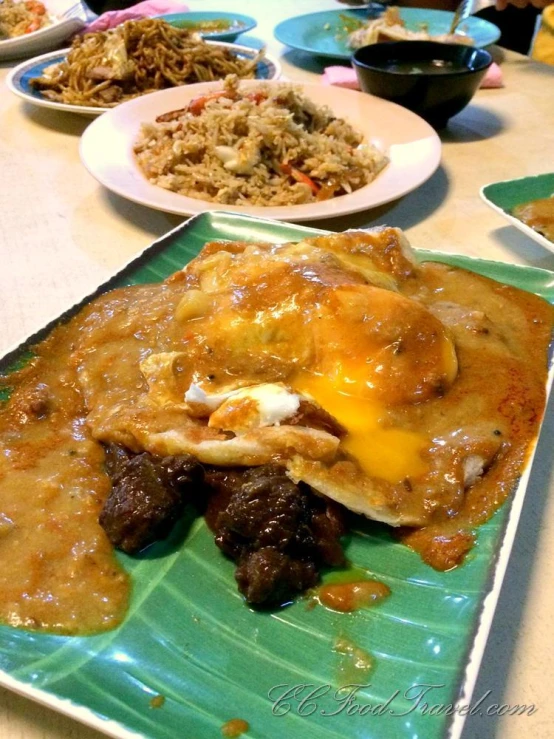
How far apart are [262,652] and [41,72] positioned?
16.8 feet

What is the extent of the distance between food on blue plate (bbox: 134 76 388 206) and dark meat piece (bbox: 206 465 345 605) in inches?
79.4

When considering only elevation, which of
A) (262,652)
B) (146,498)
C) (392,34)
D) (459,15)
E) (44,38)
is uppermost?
(459,15)

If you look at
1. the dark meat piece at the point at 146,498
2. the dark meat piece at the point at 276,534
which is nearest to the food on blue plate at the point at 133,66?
the dark meat piece at the point at 146,498

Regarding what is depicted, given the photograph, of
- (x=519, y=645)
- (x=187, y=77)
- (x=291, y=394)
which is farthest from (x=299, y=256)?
(x=187, y=77)

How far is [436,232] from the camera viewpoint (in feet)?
11.0

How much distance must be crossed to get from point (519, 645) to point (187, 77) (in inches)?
182

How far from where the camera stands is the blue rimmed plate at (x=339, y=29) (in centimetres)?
546

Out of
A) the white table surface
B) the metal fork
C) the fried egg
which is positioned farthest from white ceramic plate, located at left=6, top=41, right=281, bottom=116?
the fried egg

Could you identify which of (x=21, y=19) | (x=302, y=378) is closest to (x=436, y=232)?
(x=302, y=378)

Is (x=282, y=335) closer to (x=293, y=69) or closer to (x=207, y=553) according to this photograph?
(x=207, y=553)

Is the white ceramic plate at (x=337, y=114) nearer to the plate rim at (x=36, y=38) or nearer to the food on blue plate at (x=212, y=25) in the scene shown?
the food on blue plate at (x=212, y=25)

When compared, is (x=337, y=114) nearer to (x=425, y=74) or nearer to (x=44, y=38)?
(x=425, y=74)

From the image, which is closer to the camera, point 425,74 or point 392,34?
point 425,74

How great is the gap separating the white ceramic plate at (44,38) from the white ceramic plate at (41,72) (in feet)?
2.70
